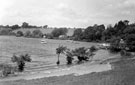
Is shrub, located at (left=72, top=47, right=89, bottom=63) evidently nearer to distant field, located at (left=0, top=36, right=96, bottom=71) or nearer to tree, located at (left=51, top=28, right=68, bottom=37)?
distant field, located at (left=0, top=36, right=96, bottom=71)

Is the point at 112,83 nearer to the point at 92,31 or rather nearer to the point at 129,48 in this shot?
the point at 129,48

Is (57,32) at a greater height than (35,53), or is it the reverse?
(57,32)

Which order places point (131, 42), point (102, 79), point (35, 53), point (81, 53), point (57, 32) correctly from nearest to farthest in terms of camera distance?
1. point (102, 79)
2. point (81, 53)
3. point (131, 42)
4. point (35, 53)
5. point (57, 32)

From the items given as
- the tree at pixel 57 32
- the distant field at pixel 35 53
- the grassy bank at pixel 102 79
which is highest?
the tree at pixel 57 32

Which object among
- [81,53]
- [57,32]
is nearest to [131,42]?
[81,53]

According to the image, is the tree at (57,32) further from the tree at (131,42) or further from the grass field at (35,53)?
the tree at (131,42)

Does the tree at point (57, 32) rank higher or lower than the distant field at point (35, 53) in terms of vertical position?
higher

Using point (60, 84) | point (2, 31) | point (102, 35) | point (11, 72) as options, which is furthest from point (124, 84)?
point (2, 31)

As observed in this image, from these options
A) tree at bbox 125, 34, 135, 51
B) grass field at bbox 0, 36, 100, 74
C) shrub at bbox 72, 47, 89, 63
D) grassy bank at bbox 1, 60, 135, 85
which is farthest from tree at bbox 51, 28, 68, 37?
grassy bank at bbox 1, 60, 135, 85

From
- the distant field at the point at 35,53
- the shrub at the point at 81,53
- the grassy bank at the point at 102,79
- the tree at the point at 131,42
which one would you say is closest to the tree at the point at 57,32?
the distant field at the point at 35,53

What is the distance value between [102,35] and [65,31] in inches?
2115

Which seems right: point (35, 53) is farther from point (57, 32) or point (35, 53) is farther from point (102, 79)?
point (57, 32)

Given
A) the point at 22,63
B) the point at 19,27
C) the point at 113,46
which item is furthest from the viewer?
the point at 19,27

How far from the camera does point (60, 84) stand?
37.3 feet
